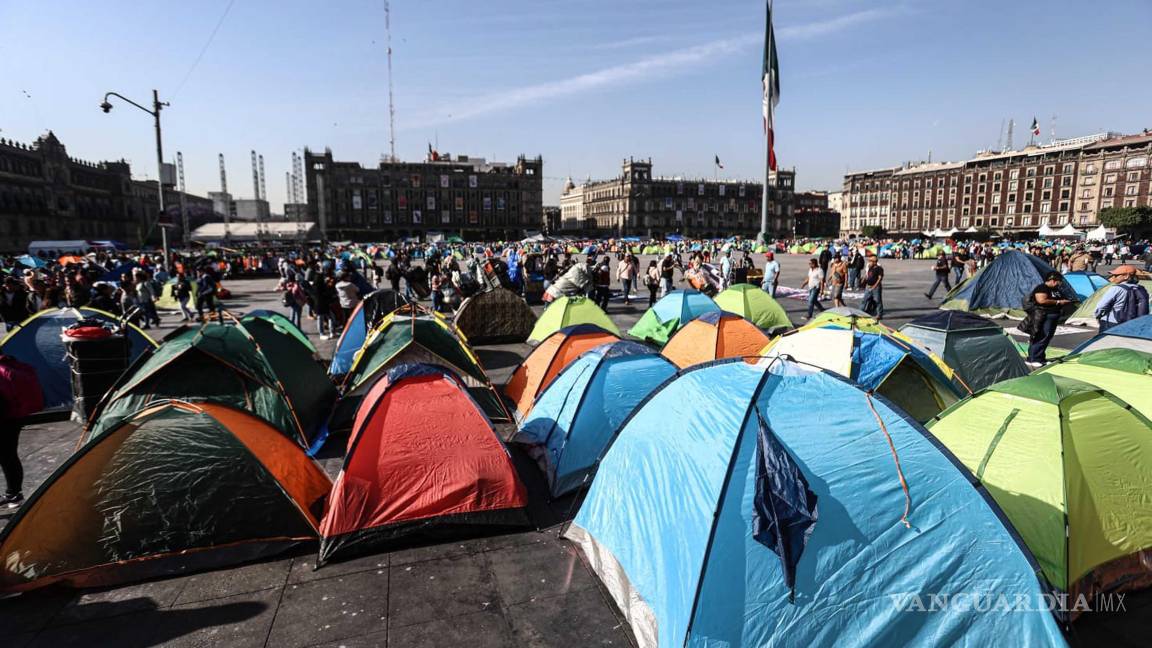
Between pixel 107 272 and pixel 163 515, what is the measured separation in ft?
76.5

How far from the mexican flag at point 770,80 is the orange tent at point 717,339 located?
61.9 ft

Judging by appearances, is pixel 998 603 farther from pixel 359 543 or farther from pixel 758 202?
pixel 758 202

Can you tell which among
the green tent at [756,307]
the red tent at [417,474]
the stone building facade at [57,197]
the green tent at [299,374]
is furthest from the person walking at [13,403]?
the stone building facade at [57,197]

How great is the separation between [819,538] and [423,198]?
102893 mm

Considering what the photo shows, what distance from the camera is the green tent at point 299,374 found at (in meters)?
7.20

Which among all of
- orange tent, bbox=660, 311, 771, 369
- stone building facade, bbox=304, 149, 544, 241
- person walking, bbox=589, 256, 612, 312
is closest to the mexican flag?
person walking, bbox=589, 256, 612, 312

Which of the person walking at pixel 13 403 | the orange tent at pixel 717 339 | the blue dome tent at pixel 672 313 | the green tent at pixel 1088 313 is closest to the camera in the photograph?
the person walking at pixel 13 403

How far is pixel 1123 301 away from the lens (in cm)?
1108

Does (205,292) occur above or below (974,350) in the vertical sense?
above

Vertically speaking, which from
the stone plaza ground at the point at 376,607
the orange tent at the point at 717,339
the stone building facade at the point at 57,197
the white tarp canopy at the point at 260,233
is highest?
the stone building facade at the point at 57,197

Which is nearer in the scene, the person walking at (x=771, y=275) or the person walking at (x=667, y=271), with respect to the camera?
the person walking at (x=771, y=275)

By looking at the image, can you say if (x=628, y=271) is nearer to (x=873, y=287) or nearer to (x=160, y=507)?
(x=873, y=287)

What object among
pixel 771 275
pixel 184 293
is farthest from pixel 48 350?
pixel 771 275

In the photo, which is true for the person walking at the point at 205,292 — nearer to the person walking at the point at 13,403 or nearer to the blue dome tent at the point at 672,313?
the person walking at the point at 13,403
